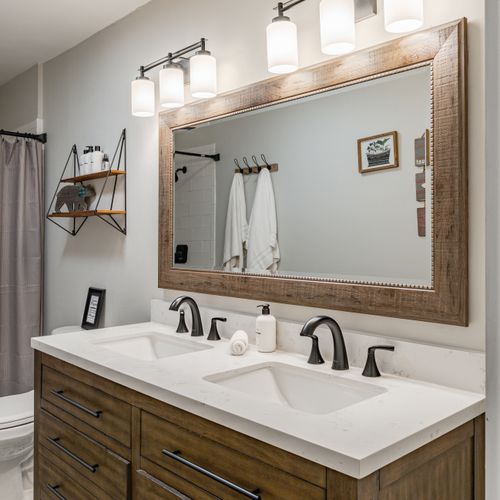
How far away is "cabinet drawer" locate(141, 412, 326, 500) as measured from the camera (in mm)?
1040

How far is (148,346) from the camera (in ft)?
7.03

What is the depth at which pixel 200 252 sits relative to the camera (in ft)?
7.16

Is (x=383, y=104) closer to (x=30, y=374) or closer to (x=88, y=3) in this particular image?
(x=88, y=3)

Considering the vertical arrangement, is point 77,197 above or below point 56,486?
above

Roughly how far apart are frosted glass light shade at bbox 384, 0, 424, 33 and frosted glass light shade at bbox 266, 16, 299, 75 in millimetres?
369

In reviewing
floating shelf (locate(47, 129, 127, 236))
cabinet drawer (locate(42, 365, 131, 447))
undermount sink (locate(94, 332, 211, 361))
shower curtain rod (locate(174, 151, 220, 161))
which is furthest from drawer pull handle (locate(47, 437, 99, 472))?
shower curtain rod (locate(174, 151, 220, 161))

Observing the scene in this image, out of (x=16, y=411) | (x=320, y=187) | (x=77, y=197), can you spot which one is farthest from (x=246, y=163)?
(x=16, y=411)

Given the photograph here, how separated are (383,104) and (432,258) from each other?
1.66ft

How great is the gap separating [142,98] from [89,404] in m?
1.39

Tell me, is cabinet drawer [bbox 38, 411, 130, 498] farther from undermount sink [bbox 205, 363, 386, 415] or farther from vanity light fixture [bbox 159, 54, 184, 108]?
vanity light fixture [bbox 159, 54, 184, 108]

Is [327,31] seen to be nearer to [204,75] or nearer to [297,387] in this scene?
[204,75]

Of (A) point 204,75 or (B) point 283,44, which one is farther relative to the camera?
(A) point 204,75

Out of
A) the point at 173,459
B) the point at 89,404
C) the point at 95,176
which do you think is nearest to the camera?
the point at 173,459

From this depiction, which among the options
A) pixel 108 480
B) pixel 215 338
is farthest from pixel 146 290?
pixel 108 480
